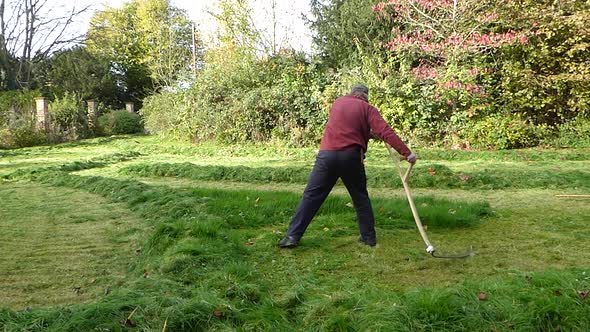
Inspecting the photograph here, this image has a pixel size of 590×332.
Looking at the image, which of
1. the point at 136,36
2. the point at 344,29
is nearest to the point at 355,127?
the point at 344,29

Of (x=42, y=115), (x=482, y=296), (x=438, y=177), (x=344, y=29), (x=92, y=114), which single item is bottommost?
(x=482, y=296)

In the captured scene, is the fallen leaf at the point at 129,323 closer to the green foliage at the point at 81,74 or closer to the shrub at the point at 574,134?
the shrub at the point at 574,134

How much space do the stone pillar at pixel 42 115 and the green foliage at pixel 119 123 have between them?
474 cm

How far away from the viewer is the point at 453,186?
8070 mm

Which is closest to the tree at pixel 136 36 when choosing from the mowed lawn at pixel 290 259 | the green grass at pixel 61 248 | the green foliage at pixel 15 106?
the green foliage at pixel 15 106

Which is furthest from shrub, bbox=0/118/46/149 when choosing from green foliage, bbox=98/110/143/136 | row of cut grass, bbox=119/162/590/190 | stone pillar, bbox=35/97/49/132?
row of cut grass, bbox=119/162/590/190

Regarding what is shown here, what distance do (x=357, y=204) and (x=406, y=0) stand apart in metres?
12.4

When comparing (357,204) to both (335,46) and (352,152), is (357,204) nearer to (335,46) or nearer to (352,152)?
(352,152)

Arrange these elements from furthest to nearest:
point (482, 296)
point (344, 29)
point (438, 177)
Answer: point (344, 29)
point (438, 177)
point (482, 296)

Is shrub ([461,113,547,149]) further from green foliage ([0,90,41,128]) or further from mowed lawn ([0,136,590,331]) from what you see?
green foliage ([0,90,41,128])

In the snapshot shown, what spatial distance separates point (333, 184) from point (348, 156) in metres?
0.35

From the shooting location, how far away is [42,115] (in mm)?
19953

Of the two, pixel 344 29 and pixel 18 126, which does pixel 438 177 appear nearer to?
pixel 344 29

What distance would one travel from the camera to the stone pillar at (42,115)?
19756 millimetres
